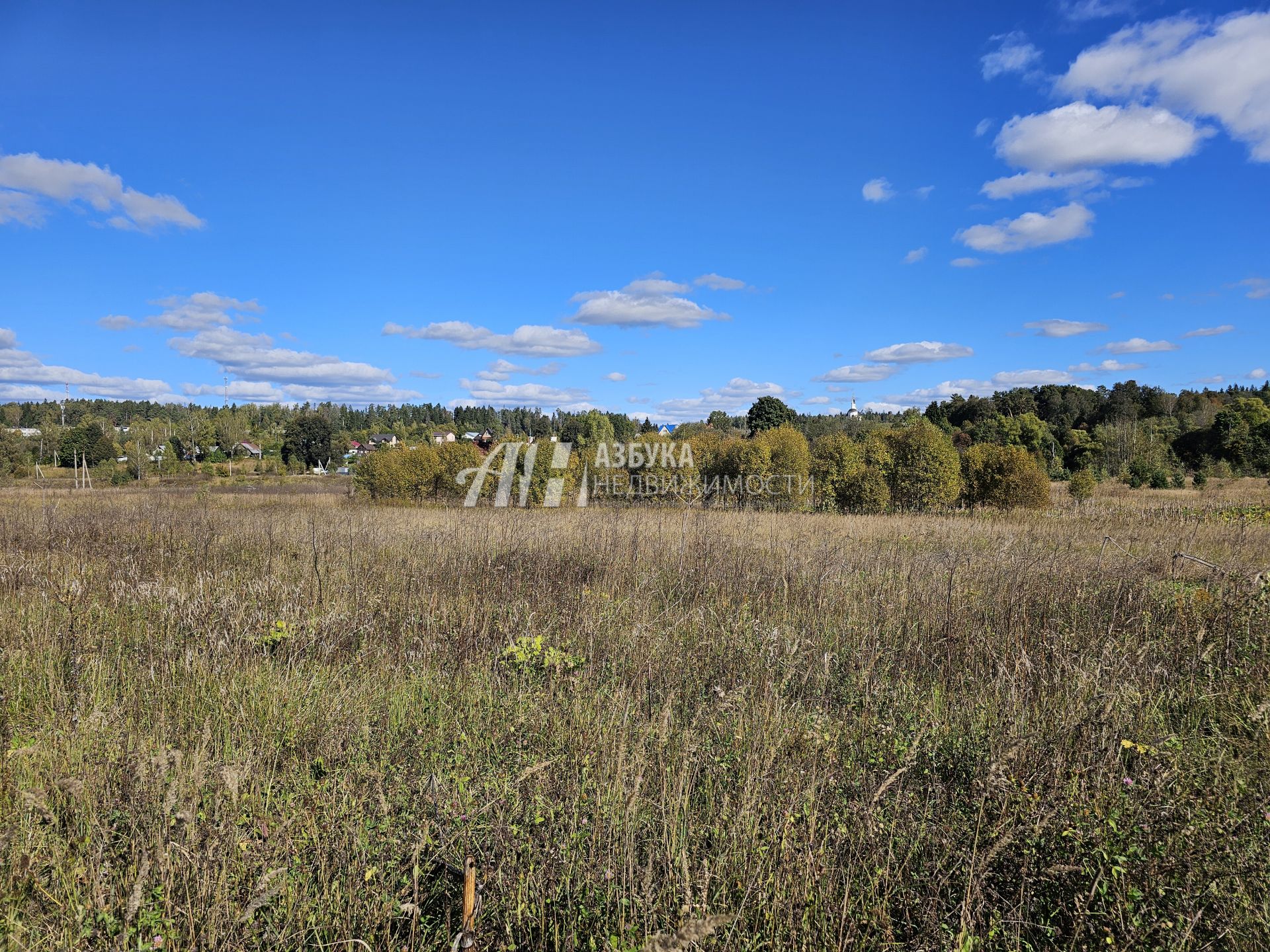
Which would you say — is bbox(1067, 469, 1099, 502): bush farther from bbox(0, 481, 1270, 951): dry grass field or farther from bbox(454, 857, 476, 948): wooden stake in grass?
bbox(454, 857, 476, 948): wooden stake in grass

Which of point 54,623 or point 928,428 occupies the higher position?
point 928,428

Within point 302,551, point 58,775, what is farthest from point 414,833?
point 302,551

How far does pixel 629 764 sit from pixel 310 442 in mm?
83106

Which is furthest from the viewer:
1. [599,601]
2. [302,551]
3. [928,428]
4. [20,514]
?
[928,428]

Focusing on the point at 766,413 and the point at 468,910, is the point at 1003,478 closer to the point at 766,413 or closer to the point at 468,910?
the point at 468,910

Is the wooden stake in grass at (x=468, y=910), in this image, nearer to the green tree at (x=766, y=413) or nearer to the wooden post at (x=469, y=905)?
the wooden post at (x=469, y=905)

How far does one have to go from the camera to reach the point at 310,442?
75.5 m

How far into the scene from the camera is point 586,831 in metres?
2.22

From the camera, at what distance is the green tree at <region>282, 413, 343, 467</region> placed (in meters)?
74.9

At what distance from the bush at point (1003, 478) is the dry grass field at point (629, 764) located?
18.8 m

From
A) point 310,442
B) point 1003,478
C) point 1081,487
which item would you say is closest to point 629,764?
point 1003,478

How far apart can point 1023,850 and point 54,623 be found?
20.1ft

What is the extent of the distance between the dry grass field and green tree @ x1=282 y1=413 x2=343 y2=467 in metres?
76.6

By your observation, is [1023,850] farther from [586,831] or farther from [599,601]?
[599,601]
